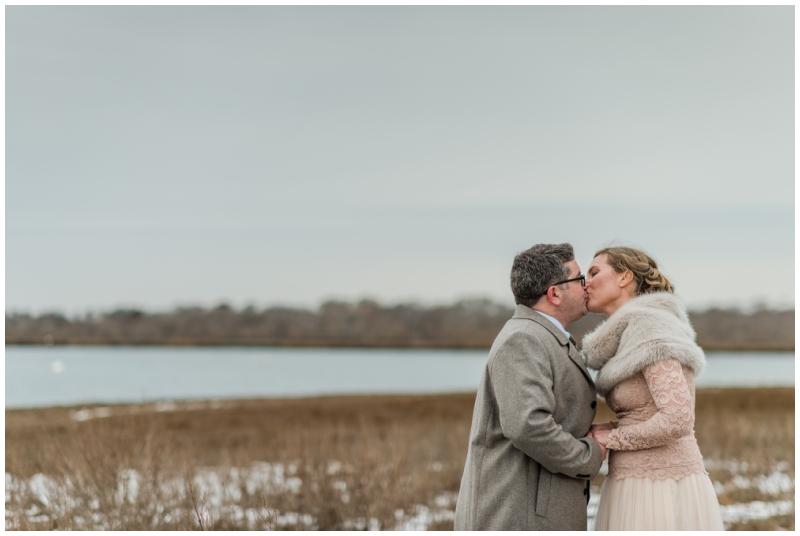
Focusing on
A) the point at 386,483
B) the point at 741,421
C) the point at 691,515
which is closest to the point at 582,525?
the point at 691,515

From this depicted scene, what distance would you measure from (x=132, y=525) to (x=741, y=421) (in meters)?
12.5

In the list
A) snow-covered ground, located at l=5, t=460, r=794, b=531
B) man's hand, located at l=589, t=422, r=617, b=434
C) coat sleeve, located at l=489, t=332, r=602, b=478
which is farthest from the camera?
snow-covered ground, located at l=5, t=460, r=794, b=531

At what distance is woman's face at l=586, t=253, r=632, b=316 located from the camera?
9.50 feet

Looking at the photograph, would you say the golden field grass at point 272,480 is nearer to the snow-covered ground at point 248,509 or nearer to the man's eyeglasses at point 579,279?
the snow-covered ground at point 248,509

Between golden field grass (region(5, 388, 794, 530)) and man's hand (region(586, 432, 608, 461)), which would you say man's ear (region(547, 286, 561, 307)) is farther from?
golden field grass (region(5, 388, 794, 530))

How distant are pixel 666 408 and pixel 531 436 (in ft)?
1.81

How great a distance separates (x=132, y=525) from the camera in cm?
515

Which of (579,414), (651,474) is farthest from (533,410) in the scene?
(651,474)

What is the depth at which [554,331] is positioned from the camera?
2.69 m

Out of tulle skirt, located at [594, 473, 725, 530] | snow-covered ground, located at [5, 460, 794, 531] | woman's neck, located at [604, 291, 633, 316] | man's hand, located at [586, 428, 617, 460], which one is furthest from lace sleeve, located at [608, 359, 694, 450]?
snow-covered ground, located at [5, 460, 794, 531]

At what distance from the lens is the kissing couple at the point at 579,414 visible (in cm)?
255

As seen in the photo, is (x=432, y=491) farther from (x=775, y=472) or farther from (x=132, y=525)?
(x=775, y=472)

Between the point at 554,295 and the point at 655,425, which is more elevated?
the point at 554,295

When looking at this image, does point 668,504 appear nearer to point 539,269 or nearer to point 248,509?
point 539,269
